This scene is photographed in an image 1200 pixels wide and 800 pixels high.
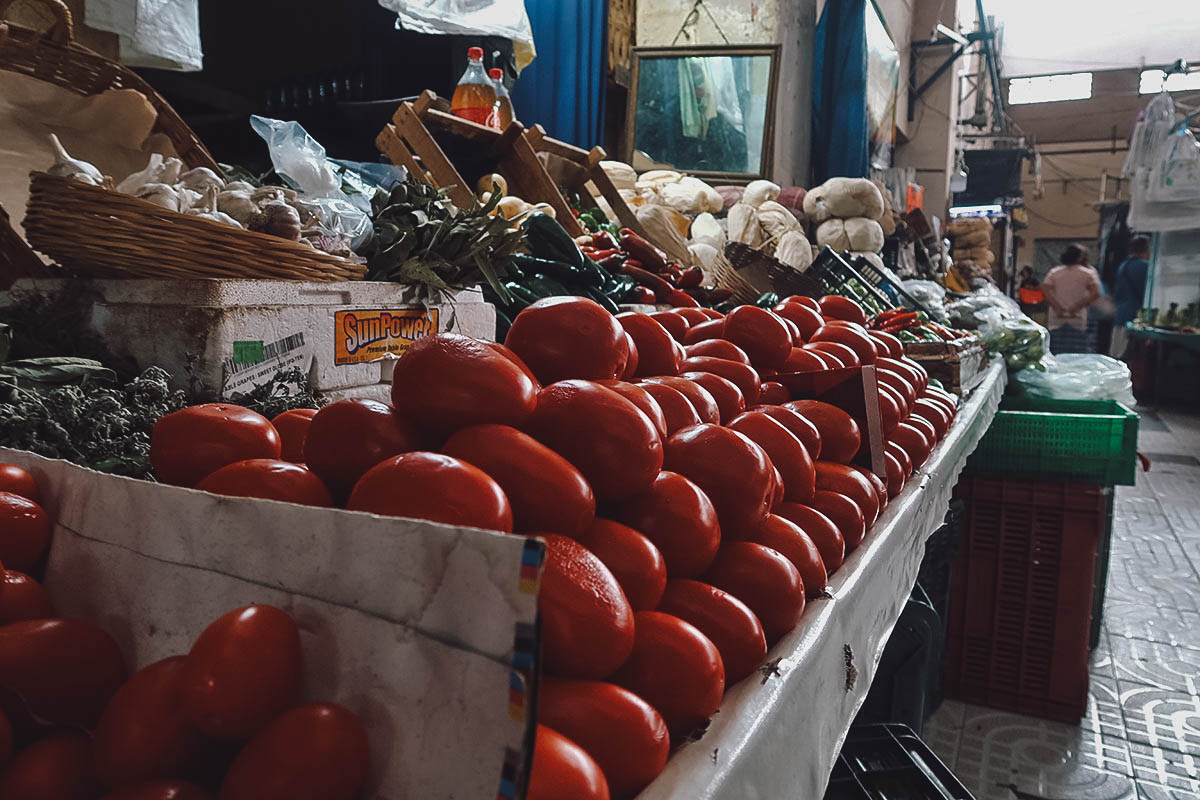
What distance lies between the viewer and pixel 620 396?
931 millimetres

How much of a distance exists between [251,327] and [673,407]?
1005mm

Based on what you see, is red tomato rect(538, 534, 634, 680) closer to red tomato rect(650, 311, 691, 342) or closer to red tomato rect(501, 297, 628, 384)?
red tomato rect(501, 297, 628, 384)

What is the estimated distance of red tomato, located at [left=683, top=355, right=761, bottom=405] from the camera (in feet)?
5.13

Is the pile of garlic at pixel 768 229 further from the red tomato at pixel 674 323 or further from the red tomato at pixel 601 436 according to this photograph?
the red tomato at pixel 601 436

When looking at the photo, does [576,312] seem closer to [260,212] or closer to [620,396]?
[620,396]

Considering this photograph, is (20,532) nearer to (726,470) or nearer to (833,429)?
(726,470)

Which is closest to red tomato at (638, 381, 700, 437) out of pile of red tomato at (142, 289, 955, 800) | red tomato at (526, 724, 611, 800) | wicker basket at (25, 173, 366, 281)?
pile of red tomato at (142, 289, 955, 800)

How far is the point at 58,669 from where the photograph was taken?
674 millimetres

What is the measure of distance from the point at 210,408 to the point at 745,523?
0.67 m

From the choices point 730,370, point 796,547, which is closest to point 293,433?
point 796,547

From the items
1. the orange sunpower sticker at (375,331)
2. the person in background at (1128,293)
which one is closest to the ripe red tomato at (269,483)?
the orange sunpower sticker at (375,331)

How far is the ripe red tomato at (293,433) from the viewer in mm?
1038

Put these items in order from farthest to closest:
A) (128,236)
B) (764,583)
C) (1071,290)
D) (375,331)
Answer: (1071,290) < (375,331) < (128,236) < (764,583)

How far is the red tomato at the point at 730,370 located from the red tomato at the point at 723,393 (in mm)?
96
